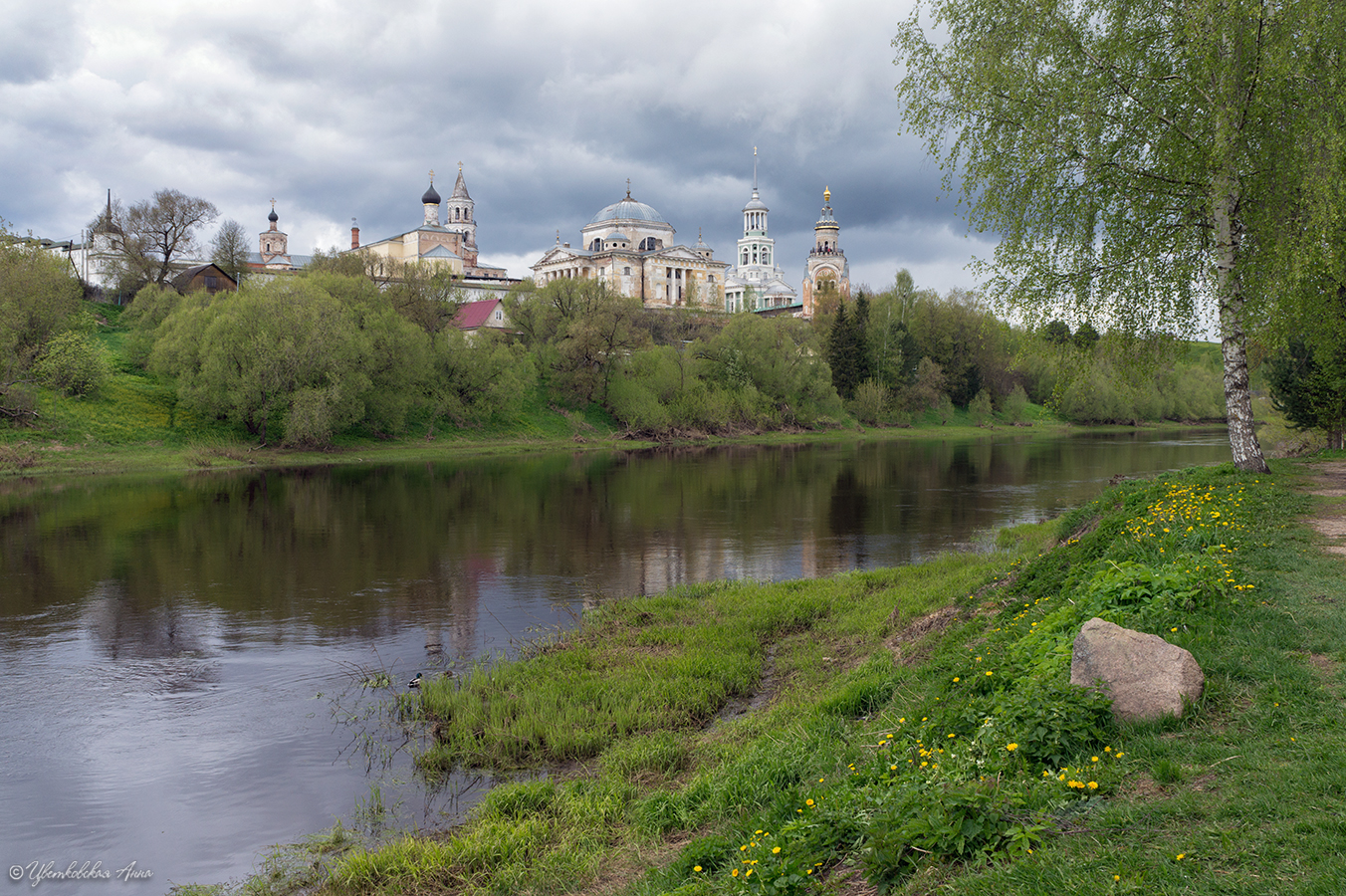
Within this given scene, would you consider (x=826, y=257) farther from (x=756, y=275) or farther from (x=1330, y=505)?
(x=1330, y=505)

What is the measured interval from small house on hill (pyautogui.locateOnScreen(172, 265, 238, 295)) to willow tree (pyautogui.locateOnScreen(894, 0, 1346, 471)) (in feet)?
216

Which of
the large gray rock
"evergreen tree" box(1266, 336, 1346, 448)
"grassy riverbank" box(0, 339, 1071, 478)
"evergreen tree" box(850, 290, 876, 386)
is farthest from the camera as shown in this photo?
"evergreen tree" box(850, 290, 876, 386)

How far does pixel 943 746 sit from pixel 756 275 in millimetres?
150962

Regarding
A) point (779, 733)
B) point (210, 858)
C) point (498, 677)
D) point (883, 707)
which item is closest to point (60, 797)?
point (210, 858)

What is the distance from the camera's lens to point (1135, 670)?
5.95 m

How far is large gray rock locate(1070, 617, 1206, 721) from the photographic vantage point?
5793 mm

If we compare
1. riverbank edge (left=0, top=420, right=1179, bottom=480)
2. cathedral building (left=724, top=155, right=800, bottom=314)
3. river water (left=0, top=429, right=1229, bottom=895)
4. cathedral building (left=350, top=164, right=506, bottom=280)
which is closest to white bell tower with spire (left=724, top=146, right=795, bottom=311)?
cathedral building (left=724, top=155, right=800, bottom=314)

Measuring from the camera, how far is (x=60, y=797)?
27.1 feet

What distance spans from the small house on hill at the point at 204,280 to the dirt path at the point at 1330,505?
70.6 metres

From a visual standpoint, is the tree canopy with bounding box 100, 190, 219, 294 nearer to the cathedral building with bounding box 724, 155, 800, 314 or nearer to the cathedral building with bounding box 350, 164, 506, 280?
the cathedral building with bounding box 350, 164, 506, 280

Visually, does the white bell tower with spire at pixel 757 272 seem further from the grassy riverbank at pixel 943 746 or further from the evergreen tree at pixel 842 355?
the grassy riverbank at pixel 943 746

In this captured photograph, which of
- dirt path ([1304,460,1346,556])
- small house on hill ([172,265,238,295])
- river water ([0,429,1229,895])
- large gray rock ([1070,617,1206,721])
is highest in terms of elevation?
small house on hill ([172,265,238,295])

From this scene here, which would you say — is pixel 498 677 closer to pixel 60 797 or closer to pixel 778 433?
pixel 60 797

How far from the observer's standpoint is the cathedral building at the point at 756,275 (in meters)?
141
